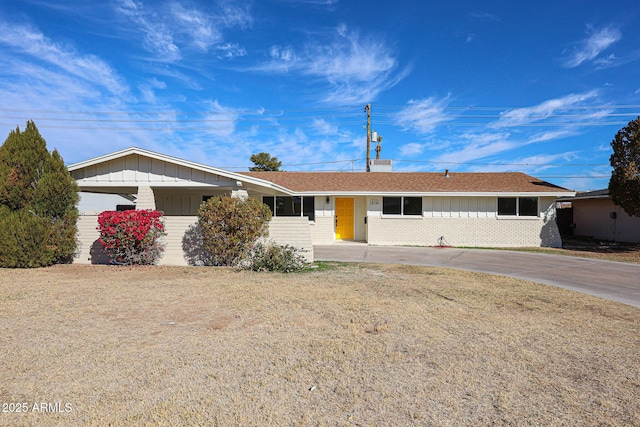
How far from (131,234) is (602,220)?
2307 centimetres

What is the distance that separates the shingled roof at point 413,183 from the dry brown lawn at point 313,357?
10636 mm

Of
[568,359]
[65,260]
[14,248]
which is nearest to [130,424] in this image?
[568,359]

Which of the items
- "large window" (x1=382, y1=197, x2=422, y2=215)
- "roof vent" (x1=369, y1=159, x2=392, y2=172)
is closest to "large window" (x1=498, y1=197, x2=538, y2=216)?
"large window" (x1=382, y1=197, x2=422, y2=215)

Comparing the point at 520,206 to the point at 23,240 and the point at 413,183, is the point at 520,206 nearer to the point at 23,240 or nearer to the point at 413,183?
the point at 413,183

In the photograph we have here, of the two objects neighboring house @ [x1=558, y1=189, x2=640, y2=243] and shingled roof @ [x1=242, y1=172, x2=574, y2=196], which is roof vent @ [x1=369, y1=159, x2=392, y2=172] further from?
neighboring house @ [x1=558, y1=189, x2=640, y2=243]

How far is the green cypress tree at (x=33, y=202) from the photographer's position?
31.0ft

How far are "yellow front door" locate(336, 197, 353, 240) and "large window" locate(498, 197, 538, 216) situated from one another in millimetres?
7151

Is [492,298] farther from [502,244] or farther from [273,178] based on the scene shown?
[273,178]

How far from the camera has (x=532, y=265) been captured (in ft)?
37.6

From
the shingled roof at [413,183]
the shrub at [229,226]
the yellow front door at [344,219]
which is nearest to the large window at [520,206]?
the shingled roof at [413,183]

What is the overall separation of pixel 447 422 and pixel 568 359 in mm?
2127

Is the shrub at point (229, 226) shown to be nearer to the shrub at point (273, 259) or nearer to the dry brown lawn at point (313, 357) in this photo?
the shrub at point (273, 259)

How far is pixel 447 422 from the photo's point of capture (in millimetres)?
2818

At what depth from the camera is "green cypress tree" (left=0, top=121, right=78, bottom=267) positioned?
372 inches
